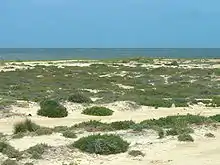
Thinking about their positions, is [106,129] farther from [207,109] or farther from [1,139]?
[207,109]

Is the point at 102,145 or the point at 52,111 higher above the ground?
the point at 102,145

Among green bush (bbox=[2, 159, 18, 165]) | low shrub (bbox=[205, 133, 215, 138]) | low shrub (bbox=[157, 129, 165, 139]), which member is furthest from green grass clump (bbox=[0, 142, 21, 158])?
low shrub (bbox=[205, 133, 215, 138])

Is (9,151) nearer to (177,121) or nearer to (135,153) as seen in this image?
(135,153)

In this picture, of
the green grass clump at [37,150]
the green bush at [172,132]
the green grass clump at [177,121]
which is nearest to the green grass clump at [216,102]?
the green grass clump at [177,121]

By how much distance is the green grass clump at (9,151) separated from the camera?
1443cm

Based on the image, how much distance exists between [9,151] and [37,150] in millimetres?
785

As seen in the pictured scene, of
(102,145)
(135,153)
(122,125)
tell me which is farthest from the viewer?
(122,125)

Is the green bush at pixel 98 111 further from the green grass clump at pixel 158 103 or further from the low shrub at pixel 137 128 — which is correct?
the low shrub at pixel 137 128

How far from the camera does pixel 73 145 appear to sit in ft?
51.8

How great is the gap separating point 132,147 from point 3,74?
107 ft

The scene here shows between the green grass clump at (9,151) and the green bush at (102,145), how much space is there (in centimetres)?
191

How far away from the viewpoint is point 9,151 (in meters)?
14.7

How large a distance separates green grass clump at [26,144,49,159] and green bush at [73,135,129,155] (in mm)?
1081

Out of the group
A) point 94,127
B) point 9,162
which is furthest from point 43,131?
point 9,162
